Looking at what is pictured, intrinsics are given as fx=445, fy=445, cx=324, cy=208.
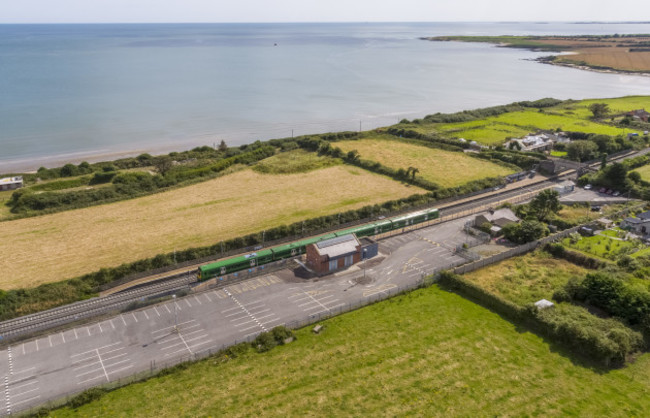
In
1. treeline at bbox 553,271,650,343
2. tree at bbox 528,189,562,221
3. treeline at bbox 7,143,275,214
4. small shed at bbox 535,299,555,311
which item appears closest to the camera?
treeline at bbox 553,271,650,343

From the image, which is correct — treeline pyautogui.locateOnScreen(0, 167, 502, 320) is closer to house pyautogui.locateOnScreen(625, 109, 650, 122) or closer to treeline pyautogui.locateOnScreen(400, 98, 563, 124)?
treeline pyautogui.locateOnScreen(400, 98, 563, 124)

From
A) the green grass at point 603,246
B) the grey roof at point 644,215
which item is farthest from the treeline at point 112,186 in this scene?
the grey roof at point 644,215

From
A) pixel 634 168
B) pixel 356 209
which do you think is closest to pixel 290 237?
pixel 356 209

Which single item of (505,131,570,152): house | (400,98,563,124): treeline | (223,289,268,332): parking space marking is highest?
(400,98,563,124): treeline

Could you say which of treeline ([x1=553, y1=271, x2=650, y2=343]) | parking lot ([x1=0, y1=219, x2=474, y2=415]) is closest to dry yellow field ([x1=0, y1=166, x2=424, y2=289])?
parking lot ([x1=0, y1=219, x2=474, y2=415])

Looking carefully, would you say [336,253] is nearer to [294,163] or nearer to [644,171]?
[294,163]

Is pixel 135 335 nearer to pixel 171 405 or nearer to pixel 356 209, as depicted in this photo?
pixel 171 405
